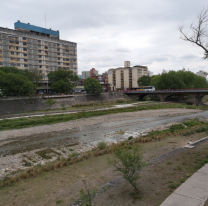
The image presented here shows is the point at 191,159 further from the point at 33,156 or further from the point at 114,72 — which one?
the point at 114,72

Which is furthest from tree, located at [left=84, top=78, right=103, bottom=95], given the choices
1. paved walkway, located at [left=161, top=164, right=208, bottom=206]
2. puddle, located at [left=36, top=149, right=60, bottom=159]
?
paved walkway, located at [left=161, top=164, right=208, bottom=206]

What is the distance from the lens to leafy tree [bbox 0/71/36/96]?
47684 millimetres

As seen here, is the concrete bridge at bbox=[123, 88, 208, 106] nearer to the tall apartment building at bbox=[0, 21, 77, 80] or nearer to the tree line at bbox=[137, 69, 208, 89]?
the tree line at bbox=[137, 69, 208, 89]

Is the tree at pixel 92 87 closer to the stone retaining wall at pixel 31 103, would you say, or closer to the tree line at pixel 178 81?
the stone retaining wall at pixel 31 103

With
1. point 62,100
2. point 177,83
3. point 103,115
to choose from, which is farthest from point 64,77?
point 177,83

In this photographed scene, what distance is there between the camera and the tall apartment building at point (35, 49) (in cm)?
7194

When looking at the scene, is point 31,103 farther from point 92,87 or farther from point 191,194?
point 191,194

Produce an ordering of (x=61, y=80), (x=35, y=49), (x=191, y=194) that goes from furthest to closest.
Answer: (x=35, y=49) → (x=61, y=80) → (x=191, y=194)

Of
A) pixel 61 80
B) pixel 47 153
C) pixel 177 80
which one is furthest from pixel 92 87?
pixel 47 153

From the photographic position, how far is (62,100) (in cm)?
6266

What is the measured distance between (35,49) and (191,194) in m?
85.0

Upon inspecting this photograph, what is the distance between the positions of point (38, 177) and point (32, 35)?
259 feet

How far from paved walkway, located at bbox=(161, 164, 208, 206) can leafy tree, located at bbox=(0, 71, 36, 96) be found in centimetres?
4844

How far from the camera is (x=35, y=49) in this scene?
8025cm
